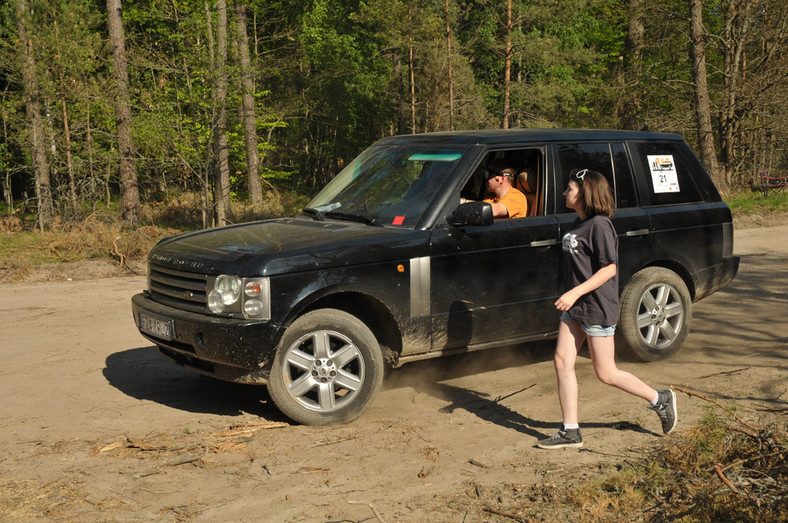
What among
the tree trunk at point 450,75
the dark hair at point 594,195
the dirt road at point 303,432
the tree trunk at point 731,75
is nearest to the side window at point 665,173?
the dirt road at point 303,432

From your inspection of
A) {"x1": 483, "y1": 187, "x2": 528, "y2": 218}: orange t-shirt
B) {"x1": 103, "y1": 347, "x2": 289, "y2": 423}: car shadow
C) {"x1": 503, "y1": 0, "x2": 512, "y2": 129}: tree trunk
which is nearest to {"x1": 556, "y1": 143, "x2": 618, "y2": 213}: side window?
{"x1": 483, "y1": 187, "x2": 528, "y2": 218}: orange t-shirt

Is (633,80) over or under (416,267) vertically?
over

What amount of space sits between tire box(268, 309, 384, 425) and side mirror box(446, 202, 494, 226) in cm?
110

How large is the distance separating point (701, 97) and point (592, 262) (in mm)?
21174

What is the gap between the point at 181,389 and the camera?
676 centimetres

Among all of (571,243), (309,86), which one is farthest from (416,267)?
(309,86)

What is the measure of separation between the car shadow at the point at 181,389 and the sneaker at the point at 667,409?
259 centimetres

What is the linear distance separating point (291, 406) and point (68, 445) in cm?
145

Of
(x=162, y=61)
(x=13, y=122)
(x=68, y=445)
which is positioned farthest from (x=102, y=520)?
(x=13, y=122)

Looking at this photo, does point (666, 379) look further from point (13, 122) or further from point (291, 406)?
point (13, 122)

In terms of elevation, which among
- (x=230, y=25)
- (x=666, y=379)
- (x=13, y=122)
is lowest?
(x=666, y=379)

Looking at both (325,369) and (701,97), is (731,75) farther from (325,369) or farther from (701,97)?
(325,369)

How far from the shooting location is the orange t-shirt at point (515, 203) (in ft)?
22.1

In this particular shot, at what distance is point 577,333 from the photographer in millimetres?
5484
